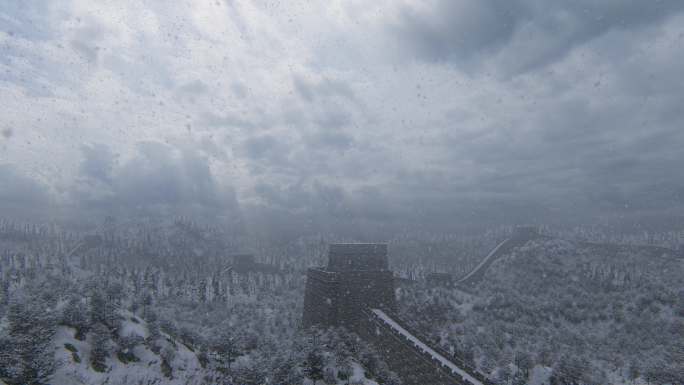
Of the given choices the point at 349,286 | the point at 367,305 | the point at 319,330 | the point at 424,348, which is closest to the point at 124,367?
the point at 319,330

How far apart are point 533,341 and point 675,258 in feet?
471

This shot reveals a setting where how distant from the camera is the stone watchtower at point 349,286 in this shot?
2394 inches

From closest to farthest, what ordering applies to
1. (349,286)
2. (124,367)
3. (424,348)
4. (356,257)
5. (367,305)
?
(124,367) → (424,348) → (349,286) → (367,305) → (356,257)

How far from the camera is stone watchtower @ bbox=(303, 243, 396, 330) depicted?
60812 millimetres

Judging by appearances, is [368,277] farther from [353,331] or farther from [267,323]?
[267,323]

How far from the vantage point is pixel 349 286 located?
2430 inches

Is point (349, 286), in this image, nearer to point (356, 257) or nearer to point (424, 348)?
point (356, 257)

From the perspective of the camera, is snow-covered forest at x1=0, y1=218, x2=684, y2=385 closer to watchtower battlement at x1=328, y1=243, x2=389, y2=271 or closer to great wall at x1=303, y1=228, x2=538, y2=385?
great wall at x1=303, y1=228, x2=538, y2=385

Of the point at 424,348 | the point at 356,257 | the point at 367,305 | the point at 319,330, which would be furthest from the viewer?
the point at 356,257

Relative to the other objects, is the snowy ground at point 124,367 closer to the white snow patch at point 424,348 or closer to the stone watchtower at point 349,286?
the stone watchtower at point 349,286

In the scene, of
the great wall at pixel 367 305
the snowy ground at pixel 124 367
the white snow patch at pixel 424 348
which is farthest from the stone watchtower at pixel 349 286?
the snowy ground at pixel 124 367

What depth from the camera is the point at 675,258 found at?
181125 millimetres

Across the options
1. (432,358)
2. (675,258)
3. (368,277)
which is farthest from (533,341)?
(675,258)

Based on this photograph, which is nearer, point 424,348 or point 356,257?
point 424,348
